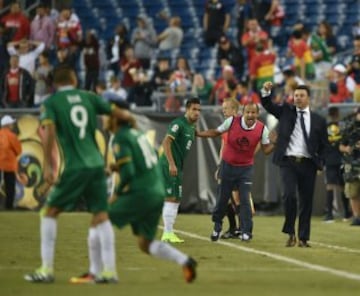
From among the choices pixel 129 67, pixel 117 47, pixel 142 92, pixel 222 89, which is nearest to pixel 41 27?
pixel 117 47

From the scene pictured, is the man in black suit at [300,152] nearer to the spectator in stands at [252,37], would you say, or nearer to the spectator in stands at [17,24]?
the spectator in stands at [252,37]

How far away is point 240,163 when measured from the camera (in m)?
17.9

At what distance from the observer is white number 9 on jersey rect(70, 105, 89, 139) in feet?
38.9

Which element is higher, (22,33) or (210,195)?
(22,33)

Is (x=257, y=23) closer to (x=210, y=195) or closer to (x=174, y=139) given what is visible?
(x=210, y=195)

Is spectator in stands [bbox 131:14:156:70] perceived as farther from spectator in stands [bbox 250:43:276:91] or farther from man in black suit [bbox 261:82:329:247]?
man in black suit [bbox 261:82:329:247]

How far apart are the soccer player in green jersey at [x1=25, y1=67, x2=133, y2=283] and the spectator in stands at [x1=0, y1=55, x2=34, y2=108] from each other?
1661 centimetres

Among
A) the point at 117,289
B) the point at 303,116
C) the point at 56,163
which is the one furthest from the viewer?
the point at 56,163

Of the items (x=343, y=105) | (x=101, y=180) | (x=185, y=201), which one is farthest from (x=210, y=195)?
(x=101, y=180)

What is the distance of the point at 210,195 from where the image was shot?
2684 cm

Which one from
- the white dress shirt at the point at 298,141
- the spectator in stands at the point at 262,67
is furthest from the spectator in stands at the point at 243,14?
the white dress shirt at the point at 298,141

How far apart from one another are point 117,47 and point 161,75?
240 centimetres

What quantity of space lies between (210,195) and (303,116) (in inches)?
396

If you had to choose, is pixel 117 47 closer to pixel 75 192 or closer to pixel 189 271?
pixel 75 192
